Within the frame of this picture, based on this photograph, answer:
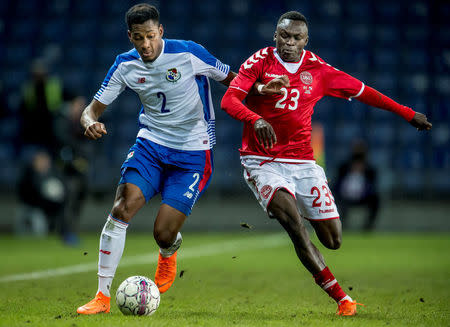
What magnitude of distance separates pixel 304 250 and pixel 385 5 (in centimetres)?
1429

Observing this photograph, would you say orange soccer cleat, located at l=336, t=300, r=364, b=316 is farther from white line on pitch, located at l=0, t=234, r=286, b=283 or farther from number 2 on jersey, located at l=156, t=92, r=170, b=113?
white line on pitch, located at l=0, t=234, r=286, b=283

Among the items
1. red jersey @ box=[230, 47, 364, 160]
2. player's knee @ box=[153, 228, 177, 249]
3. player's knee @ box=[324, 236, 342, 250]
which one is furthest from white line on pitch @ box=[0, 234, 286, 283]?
player's knee @ box=[324, 236, 342, 250]

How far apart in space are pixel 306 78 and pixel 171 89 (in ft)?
3.32

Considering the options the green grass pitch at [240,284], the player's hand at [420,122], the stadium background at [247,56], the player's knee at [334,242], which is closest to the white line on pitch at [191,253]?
the green grass pitch at [240,284]

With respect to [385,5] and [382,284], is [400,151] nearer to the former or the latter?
[385,5]

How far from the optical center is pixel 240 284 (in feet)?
22.4

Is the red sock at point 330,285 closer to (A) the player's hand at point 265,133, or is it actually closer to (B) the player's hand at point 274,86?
(A) the player's hand at point 265,133

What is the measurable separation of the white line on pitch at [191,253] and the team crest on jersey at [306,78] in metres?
3.56

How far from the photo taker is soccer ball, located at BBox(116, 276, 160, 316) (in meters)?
4.60

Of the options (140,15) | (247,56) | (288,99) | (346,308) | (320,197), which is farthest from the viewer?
(247,56)

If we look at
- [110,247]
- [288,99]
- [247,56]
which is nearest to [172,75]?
[288,99]

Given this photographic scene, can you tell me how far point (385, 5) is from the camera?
18000 mm

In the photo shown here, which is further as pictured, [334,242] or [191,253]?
[191,253]

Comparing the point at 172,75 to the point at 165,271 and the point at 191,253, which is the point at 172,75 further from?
the point at 191,253
